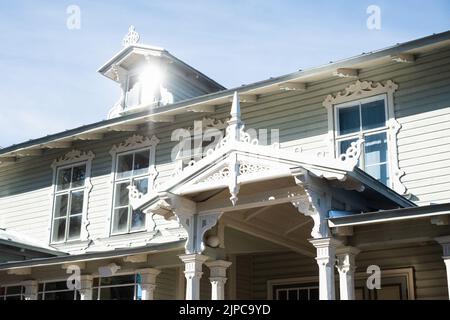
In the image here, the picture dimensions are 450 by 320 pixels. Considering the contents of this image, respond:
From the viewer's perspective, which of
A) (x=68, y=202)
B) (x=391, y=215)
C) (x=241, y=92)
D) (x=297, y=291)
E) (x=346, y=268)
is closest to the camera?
(x=391, y=215)

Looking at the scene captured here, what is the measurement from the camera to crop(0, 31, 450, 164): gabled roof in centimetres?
1194

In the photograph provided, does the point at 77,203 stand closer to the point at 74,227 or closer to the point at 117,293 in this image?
the point at 74,227

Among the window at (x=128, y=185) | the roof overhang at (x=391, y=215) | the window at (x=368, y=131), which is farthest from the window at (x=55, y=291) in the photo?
the roof overhang at (x=391, y=215)

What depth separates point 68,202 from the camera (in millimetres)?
17328

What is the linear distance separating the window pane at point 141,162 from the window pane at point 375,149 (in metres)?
5.64

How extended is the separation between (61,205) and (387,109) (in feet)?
30.2

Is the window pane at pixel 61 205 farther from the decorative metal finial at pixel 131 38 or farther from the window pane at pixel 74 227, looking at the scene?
the decorative metal finial at pixel 131 38

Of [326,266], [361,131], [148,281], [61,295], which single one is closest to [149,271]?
[148,281]

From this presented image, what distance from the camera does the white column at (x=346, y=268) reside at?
9.80 meters

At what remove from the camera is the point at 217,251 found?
36.6 feet

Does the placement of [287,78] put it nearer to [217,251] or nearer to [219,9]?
[219,9]

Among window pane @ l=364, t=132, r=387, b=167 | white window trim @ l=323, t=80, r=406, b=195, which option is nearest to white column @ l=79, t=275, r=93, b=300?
white window trim @ l=323, t=80, r=406, b=195

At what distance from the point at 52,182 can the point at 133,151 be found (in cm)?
292
